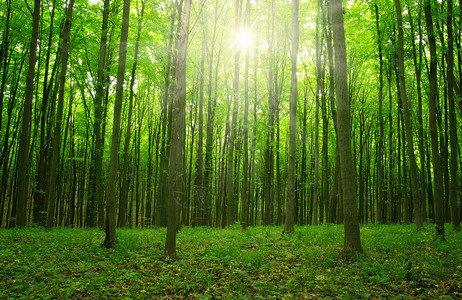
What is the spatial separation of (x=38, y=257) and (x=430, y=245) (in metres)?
10.2

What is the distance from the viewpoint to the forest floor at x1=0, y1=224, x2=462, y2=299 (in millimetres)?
4254

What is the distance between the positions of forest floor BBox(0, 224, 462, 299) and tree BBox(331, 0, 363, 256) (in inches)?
21.4

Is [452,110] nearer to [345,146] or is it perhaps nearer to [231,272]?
[345,146]

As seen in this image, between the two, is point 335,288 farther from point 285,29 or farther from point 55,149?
point 285,29

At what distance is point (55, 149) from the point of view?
1022 centimetres

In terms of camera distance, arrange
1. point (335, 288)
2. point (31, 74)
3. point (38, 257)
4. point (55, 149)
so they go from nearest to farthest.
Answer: point (335, 288), point (38, 257), point (31, 74), point (55, 149)

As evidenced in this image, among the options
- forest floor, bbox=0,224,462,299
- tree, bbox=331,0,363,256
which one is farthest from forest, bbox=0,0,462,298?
forest floor, bbox=0,224,462,299

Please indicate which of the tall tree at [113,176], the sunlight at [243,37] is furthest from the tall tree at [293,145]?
the tall tree at [113,176]

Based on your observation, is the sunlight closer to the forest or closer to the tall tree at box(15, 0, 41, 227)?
the forest

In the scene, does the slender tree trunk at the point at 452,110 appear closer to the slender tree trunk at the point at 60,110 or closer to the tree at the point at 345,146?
the tree at the point at 345,146

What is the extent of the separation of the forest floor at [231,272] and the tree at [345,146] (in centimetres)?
54

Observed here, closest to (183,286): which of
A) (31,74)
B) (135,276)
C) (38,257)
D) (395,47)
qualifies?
(135,276)

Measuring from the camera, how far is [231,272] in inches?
211

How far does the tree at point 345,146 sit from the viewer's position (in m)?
6.11
